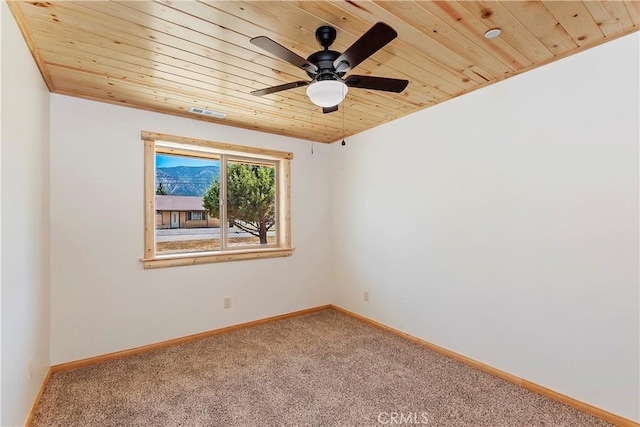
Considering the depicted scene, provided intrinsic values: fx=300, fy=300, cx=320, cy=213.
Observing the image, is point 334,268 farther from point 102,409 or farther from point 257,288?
point 102,409

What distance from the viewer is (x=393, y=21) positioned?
5.58 ft

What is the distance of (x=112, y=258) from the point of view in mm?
2820

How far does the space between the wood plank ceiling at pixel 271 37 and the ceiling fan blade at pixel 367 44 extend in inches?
10.4

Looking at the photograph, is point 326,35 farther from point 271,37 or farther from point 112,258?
point 112,258

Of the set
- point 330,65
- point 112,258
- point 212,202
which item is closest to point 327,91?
point 330,65

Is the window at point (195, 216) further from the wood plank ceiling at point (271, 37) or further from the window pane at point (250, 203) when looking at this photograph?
the wood plank ceiling at point (271, 37)

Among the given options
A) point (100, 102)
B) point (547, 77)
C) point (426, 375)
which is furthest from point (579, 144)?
point (100, 102)

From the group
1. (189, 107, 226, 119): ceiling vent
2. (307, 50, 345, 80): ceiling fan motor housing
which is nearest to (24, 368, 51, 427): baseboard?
(189, 107, 226, 119): ceiling vent

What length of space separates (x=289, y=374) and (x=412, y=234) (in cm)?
180

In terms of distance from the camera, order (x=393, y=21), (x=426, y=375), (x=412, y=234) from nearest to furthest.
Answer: (x=393, y=21) → (x=426, y=375) → (x=412, y=234)

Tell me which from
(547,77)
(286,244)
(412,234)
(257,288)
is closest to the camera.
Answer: (547,77)

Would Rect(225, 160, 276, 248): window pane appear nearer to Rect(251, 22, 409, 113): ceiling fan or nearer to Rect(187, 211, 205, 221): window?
Rect(187, 211, 205, 221): window

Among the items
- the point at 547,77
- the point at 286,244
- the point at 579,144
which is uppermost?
the point at 547,77

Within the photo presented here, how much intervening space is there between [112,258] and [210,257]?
91cm
